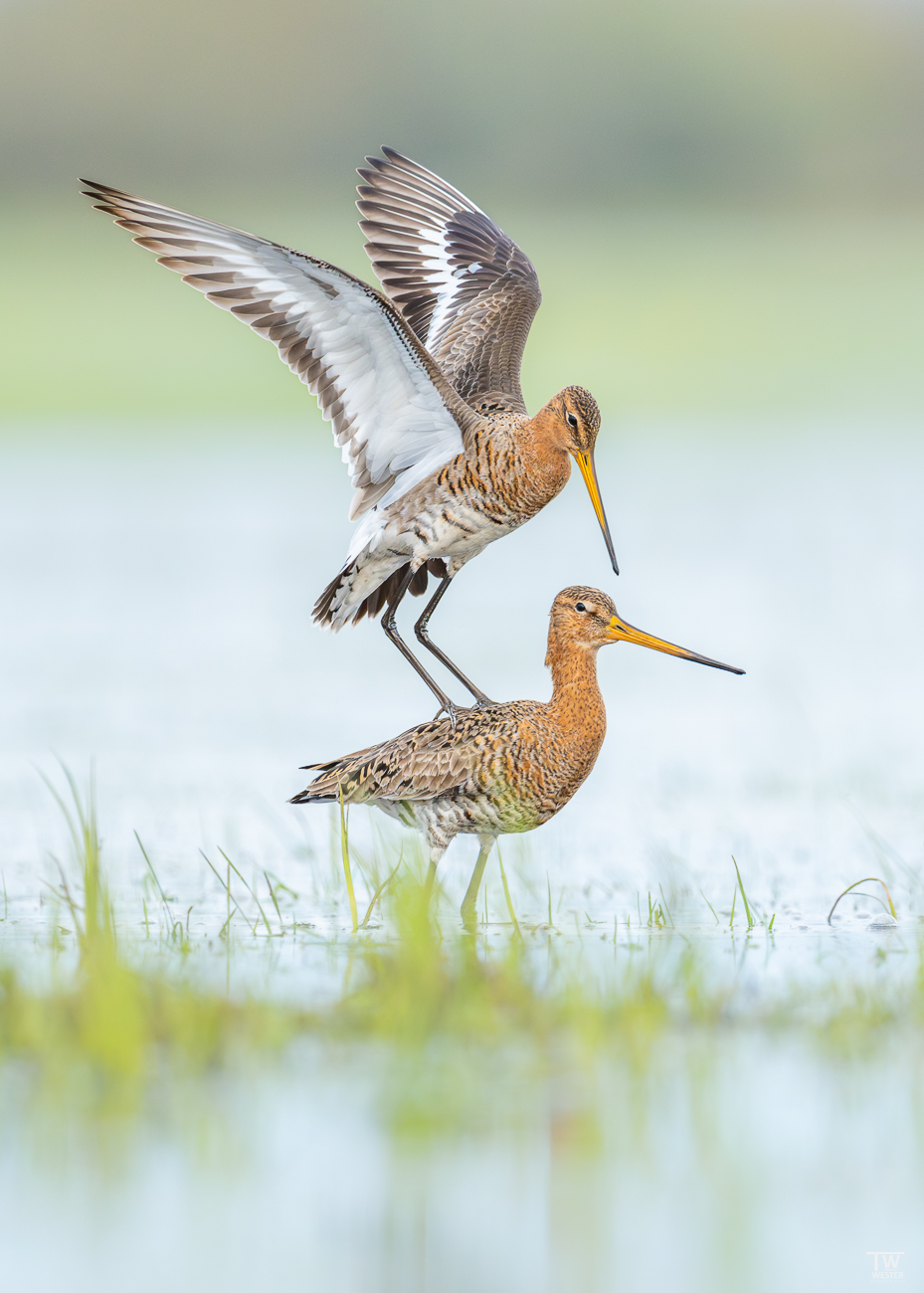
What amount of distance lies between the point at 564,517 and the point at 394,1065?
38.6 ft

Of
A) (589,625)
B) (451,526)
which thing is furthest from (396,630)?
(589,625)

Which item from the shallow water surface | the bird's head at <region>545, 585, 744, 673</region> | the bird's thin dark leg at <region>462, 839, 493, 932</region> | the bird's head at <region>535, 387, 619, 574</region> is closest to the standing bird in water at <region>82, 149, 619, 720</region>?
the bird's head at <region>535, 387, 619, 574</region>

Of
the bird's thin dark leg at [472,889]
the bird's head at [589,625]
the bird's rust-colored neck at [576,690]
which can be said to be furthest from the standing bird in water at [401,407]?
the bird's thin dark leg at [472,889]

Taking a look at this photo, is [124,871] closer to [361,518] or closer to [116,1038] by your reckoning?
[361,518]

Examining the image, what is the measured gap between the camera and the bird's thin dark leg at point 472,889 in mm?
6062

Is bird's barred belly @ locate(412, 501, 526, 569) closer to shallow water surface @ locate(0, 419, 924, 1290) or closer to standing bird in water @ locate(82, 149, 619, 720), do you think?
standing bird in water @ locate(82, 149, 619, 720)

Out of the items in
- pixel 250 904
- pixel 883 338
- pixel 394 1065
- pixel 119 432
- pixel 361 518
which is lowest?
pixel 394 1065

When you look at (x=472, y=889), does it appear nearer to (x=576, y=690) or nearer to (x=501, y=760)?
(x=501, y=760)

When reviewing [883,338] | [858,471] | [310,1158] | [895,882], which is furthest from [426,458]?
[883,338]

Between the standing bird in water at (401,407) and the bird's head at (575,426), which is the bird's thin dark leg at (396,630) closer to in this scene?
the standing bird in water at (401,407)

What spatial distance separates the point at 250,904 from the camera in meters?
6.28

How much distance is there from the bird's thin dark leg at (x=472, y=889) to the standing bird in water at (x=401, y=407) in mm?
602

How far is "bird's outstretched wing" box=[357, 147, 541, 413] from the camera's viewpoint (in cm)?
828

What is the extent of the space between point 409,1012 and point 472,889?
1.77 metres
